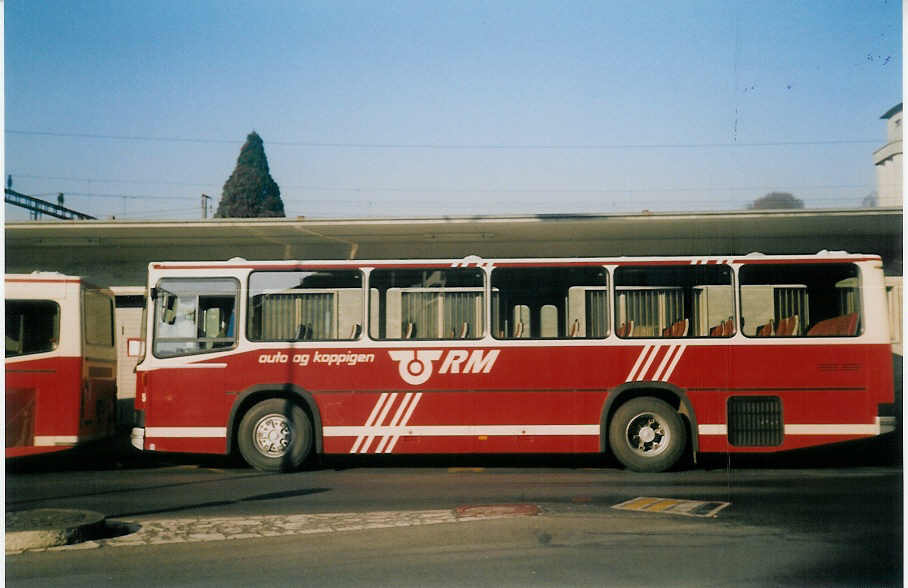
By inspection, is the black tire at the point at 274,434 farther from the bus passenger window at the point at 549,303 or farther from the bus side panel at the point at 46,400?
the bus passenger window at the point at 549,303

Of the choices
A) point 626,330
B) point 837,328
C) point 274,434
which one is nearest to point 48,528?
point 274,434

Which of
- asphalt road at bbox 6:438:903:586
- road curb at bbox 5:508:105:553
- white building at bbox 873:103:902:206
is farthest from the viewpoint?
white building at bbox 873:103:902:206

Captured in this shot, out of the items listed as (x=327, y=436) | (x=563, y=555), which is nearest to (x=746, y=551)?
(x=563, y=555)

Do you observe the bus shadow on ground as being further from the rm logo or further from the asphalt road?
the rm logo

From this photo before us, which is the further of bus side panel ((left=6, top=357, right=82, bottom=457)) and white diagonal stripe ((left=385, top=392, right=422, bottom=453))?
white diagonal stripe ((left=385, top=392, right=422, bottom=453))

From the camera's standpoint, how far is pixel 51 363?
1120 cm

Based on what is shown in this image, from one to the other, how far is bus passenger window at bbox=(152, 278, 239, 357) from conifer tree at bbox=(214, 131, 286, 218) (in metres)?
0.94

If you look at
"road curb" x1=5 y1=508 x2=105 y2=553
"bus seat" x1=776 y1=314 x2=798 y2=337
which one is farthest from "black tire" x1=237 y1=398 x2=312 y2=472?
"bus seat" x1=776 y1=314 x2=798 y2=337

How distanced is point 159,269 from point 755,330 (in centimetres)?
734

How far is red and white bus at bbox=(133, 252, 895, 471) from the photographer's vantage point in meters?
11.0

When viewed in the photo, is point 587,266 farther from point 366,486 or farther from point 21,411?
point 21,411

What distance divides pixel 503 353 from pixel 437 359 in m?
0.82

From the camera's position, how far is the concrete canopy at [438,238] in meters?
10.0

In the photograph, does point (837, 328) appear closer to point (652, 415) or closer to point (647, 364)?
point (647, 364)
